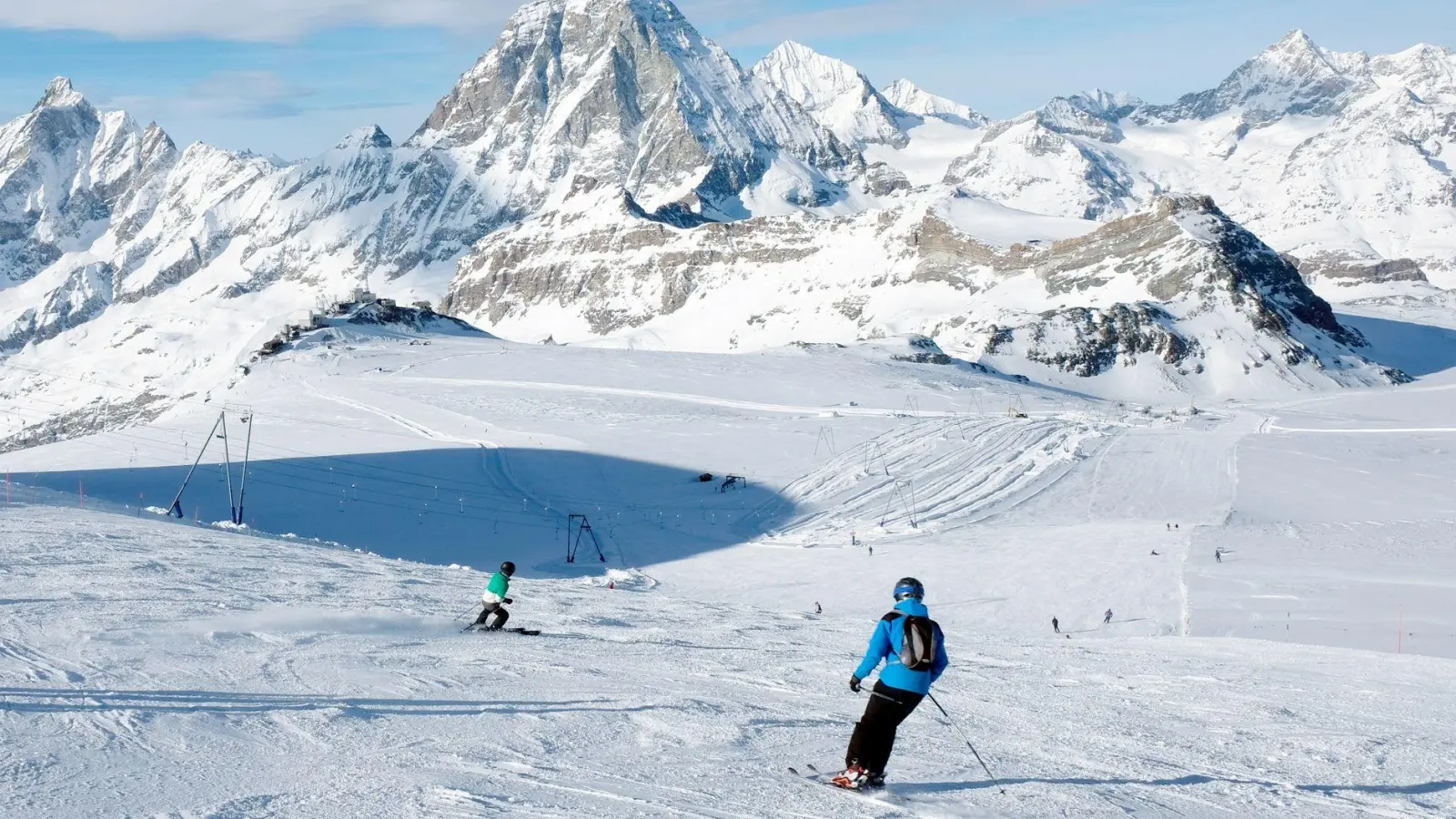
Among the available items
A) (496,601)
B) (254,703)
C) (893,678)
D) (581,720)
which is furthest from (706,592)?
(893,678)

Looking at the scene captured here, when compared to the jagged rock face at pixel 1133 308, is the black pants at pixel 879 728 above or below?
below

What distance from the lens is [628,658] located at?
15.8 metres

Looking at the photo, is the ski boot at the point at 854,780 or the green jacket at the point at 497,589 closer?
the ski boot at the point at 854,780

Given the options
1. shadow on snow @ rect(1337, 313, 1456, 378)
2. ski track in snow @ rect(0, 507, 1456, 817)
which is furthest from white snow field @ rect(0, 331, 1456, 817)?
shadow on snow @ rect(1337, 313, 1456, 378)

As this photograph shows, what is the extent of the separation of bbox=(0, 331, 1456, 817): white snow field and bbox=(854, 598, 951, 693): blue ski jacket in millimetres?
850

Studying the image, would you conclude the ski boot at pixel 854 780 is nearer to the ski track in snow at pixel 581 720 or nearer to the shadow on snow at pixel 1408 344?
the ski track in snow at pixel 581 720

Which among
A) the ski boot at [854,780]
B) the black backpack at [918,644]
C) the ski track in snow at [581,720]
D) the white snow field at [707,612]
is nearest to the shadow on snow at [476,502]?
the white snow field at [707,612]

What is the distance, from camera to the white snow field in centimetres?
925

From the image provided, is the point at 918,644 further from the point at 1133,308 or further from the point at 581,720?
the point at 1133,308

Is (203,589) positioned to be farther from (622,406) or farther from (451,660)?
(622,406)

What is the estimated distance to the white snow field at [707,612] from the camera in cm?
925

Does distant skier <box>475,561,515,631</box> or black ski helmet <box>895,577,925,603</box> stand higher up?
black ski helmet <box>895,577,925,603</box>

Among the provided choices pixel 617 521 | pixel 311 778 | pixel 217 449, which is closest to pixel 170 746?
pixel 311 778

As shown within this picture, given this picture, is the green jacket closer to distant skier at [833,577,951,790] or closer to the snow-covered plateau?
the snow-covered plateau
